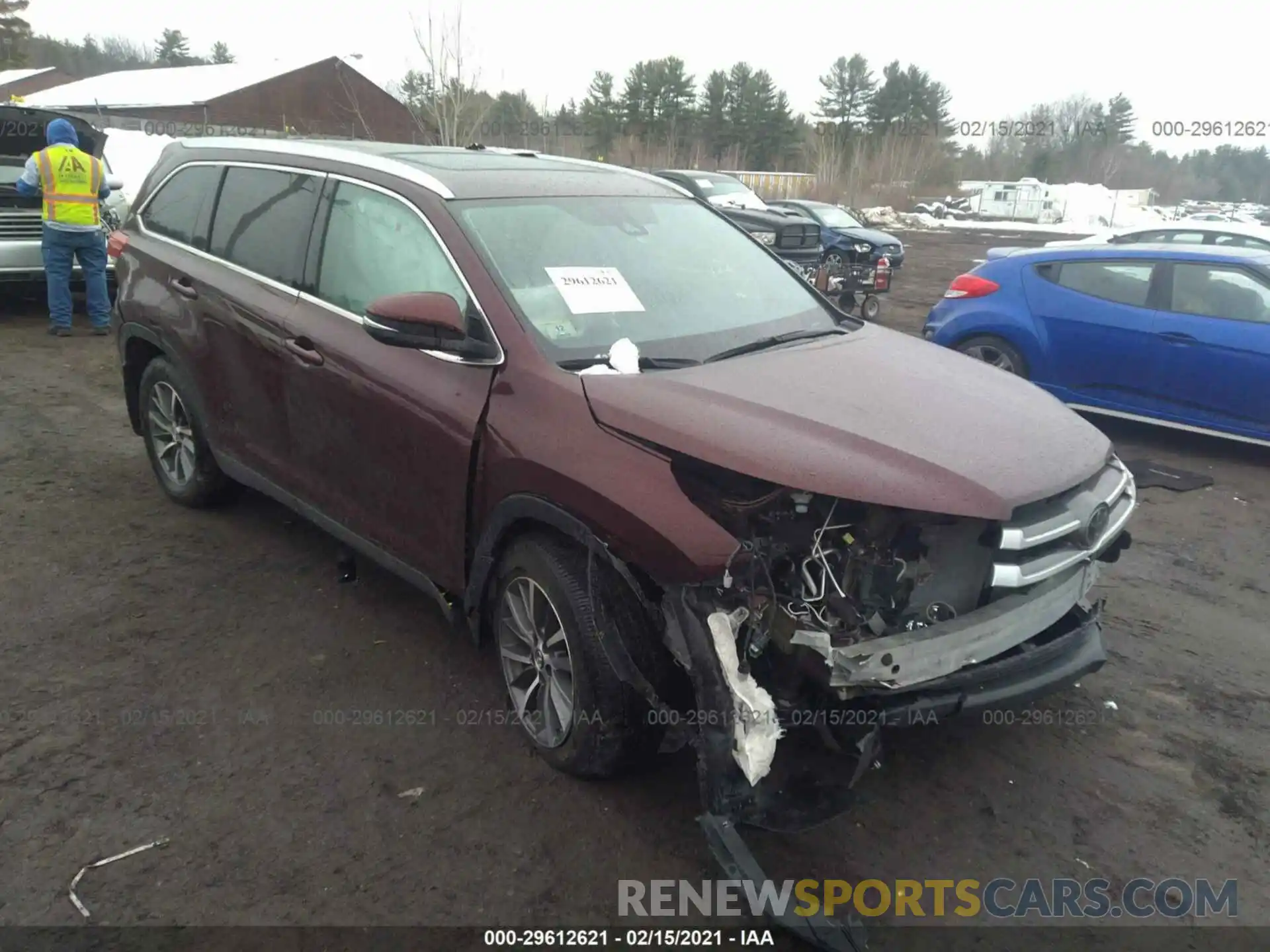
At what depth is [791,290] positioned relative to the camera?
Result: 4.06 meters

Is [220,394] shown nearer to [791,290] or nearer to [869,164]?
[791,290]

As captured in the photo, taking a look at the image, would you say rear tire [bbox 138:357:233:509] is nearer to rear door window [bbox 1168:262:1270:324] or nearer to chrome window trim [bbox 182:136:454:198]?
chrome window trim [bbox 182:136:454:198]

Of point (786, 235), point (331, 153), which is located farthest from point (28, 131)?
point (786, 235)

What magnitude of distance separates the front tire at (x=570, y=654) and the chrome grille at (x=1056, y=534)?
3.46 ft

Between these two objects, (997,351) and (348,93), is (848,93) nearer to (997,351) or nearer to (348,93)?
(348,93)

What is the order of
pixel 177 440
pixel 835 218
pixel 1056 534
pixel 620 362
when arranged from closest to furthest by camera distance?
pixel 1056 534 < pixel 620 362 < pixel 177 440 < pixel 835 218

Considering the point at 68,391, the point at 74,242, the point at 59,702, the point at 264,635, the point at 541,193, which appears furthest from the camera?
the point at 74,242

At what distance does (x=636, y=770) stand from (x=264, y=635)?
1.79 metres

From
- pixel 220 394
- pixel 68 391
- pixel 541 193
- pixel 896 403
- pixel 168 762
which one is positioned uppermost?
pixel 541 193

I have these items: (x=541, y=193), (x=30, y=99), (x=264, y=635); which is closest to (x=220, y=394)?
(x=264, y=635)

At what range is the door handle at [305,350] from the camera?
3.70 metres

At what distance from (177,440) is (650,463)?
11.2 feet

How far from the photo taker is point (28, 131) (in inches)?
390

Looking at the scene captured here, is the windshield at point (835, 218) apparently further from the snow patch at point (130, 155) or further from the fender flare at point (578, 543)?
the fender flare at point (578, 543)
